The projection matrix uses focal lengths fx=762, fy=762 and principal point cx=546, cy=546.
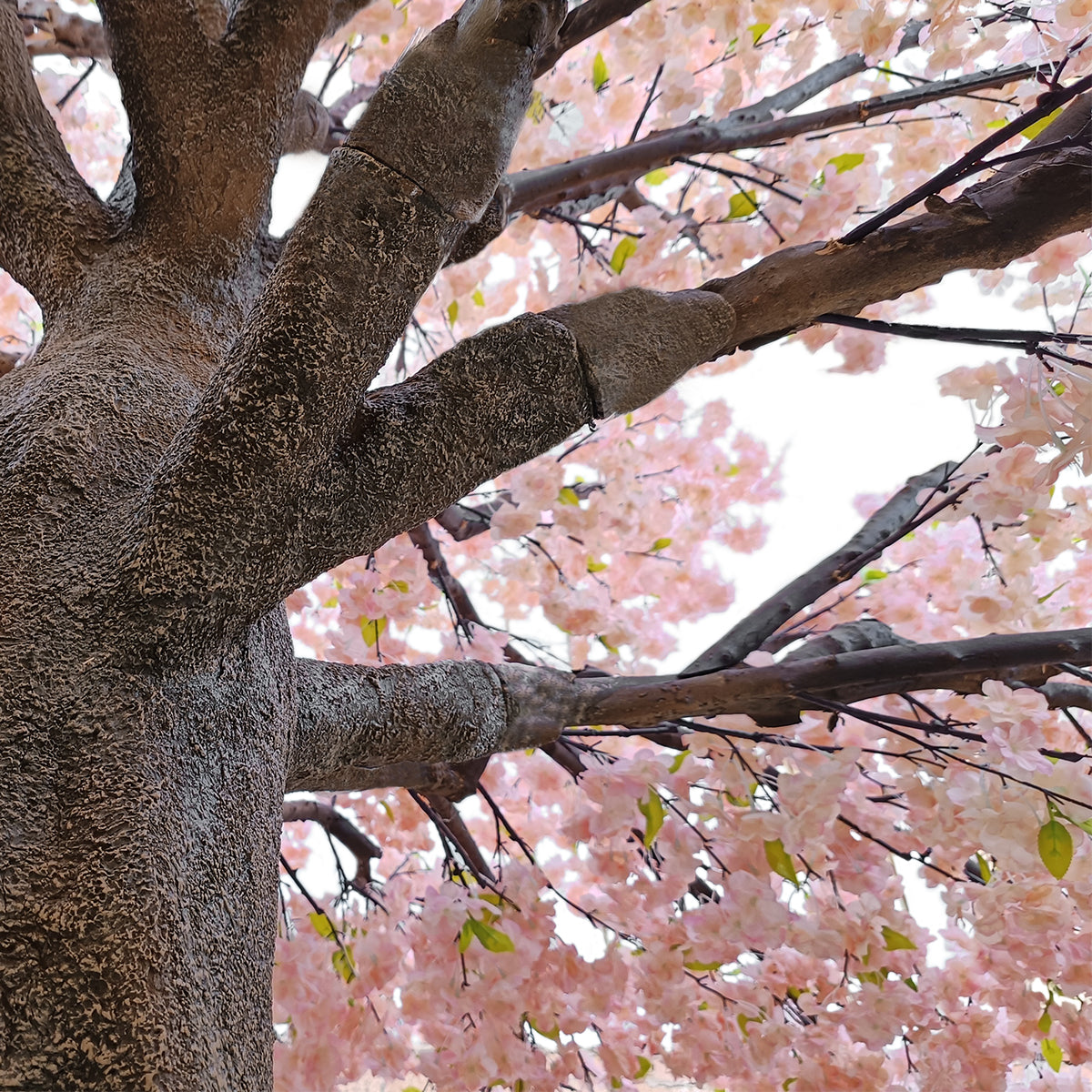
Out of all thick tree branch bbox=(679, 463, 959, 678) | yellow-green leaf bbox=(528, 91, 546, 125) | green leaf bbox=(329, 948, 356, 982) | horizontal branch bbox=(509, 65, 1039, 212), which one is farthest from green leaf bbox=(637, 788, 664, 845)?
yellow-green leaf bbox=(528, 91, 546, 125)

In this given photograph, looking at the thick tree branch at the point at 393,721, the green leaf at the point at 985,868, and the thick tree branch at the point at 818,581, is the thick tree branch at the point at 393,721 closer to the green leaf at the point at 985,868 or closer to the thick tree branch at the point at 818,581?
the thick tree branch at the point at 818,581

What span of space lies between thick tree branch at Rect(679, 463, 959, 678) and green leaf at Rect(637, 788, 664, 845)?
28 cm

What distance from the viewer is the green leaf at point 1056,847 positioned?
1.01 m

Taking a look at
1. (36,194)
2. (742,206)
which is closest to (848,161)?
(742,206)

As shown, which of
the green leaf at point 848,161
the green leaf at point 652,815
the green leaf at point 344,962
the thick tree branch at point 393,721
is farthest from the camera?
the green leaf at point 848,161

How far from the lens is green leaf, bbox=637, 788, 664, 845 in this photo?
127 cm

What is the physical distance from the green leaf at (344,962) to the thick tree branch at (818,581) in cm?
110

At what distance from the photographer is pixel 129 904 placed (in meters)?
0.56

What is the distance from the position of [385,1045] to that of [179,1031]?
1698mm

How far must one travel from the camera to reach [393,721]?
41.2 inches

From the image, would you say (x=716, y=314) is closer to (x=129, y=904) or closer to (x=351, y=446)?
(x=351, y=446)

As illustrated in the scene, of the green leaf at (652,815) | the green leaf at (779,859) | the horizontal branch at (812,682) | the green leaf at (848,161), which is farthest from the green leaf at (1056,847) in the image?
the green leaf at (848,161)

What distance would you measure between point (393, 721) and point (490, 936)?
589 millimetres

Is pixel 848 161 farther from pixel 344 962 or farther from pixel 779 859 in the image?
pixel 344 962
